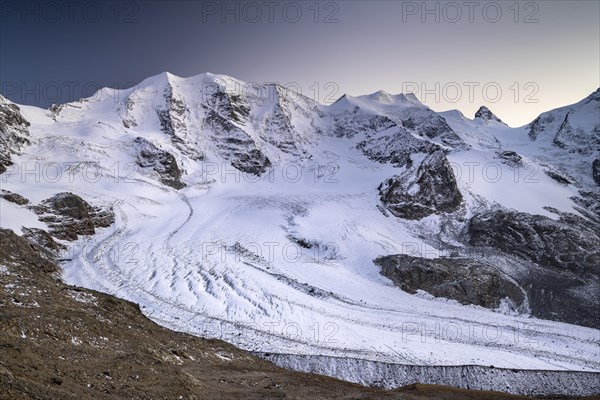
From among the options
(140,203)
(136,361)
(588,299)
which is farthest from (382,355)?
(140,203)

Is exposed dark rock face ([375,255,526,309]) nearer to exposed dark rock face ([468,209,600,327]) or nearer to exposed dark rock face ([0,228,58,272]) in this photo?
exposed dark rock face ([468,209,600,327])

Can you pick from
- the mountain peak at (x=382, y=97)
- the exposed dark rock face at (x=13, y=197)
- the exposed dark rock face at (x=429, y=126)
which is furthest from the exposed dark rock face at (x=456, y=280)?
the mountain peak at (x=382, y=97)

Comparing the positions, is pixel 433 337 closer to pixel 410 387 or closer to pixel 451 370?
pixel 451 370

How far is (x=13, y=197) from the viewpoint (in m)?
54.6

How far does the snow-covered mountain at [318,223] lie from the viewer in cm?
3634

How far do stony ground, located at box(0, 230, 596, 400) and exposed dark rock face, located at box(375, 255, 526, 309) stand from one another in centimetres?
3007

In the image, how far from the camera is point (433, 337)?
116 feet

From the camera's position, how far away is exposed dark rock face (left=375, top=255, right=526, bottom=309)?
5084cm

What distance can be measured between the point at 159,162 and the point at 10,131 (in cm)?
2910

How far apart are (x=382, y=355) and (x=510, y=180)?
257 feet

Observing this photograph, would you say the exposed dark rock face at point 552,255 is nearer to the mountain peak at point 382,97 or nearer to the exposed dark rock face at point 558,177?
the exposed dark rock face at point 558,177

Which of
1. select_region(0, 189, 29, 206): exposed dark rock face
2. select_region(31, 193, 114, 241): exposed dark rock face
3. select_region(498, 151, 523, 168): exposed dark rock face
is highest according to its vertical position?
select_region(498, 151, 523, 168): exposed dark rock face

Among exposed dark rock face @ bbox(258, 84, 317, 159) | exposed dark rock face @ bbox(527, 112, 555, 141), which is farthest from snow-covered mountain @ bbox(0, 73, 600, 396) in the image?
exposed dark rock face @ bbox(527, 112, 555, 141)

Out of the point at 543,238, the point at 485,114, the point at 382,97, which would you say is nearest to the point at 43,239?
the point at 543,238
